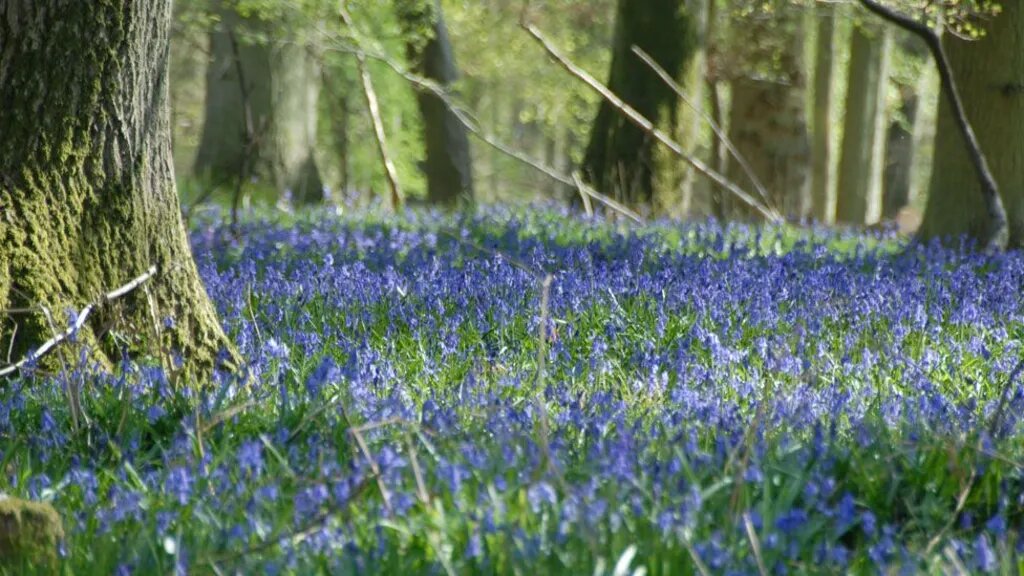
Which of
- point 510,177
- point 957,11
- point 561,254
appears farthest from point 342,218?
point 510,177

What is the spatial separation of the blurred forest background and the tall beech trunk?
3.55m

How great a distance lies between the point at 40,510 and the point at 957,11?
7408 millimetres

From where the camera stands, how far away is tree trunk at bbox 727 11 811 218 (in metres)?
18.0

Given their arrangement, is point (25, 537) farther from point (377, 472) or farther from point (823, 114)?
point (823, 114)

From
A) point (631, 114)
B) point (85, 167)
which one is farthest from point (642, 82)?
point (85, 167)

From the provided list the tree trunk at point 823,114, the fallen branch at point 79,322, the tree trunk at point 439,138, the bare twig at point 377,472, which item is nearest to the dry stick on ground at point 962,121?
the fallen branch at point 79,322

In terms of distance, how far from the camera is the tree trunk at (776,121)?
18031 millimetres

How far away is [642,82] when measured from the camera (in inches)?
543

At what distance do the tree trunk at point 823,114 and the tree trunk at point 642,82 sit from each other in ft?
27.0

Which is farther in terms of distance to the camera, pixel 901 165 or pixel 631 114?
pixel 901 165

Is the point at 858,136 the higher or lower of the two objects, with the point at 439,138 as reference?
lower

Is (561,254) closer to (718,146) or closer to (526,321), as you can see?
(526,321)

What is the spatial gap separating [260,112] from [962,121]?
33.6 ft

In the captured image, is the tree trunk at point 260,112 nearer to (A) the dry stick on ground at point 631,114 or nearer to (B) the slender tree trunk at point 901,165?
(A) the dry stick on ground at point 631,114
